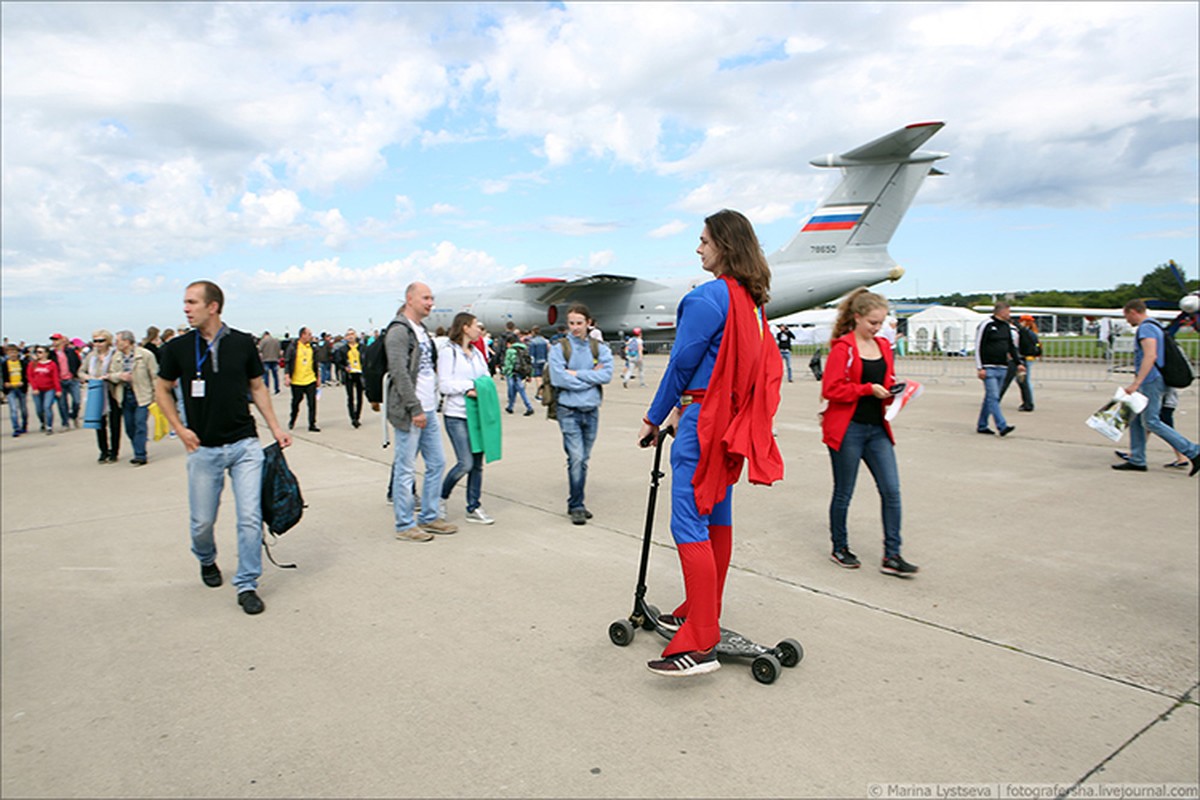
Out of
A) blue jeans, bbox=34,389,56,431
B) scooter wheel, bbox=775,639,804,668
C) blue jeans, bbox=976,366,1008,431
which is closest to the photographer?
scooter wheel, bbox=775,639,804,668

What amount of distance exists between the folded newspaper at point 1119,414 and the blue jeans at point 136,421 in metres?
11.2

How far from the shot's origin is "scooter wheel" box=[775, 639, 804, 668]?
133 inches

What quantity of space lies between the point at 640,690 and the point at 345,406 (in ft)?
48.7

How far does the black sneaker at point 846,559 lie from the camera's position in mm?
4875

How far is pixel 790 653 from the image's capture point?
338cm

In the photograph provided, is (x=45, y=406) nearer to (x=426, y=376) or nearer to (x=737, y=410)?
(x=426, y=376)

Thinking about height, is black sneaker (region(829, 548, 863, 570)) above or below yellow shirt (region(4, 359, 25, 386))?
below

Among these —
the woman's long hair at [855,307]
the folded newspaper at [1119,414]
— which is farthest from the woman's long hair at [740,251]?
the folded newspaper at [1119,414]

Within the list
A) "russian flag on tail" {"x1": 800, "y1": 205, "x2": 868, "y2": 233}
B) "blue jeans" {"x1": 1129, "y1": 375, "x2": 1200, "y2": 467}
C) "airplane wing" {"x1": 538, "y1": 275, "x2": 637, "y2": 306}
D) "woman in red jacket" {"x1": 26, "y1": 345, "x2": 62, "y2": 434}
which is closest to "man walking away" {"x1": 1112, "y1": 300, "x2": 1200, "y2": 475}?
"blue jeans" {"x1": 1129, "y1": 375, "x2": 1200, "y2": 467}

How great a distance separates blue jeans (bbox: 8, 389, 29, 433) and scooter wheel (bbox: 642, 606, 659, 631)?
14.9 metres

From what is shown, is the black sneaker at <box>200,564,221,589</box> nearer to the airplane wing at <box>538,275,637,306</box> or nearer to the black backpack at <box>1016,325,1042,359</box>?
the black backpack at <box>1016,325,1042,359</box>

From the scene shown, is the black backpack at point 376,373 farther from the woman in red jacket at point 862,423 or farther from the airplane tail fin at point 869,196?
the airplane tail fin at point 869,196

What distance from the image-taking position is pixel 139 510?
22.6 ft

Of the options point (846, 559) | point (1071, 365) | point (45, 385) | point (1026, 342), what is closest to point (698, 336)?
point (846, 559)
